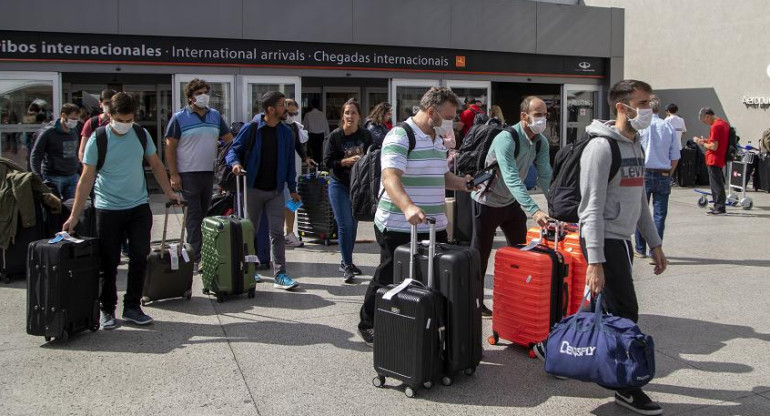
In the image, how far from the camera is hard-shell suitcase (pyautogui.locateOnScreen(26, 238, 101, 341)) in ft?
17.2

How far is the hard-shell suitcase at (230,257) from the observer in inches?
263

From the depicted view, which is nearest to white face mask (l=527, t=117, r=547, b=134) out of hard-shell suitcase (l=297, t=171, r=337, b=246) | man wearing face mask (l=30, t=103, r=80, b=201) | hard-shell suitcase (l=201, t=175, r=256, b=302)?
hard-shell suitcase (l=201, t=175, r=256, b=302)

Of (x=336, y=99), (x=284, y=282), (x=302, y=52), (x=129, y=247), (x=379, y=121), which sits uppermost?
(x=302, y=52)

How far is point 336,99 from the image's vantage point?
1917cm

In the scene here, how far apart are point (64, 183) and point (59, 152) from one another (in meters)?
0.38

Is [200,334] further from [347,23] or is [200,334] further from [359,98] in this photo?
[359,98]

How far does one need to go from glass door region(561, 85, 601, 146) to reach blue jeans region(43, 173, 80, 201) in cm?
1131

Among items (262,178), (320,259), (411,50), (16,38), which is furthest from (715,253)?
(16,38)

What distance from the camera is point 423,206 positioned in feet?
16.2

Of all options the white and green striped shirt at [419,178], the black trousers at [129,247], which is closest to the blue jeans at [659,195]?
the white and green striped shirt at [419,178]

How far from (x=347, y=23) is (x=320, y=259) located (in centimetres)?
734

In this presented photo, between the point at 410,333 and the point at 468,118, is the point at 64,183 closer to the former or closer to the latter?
the point at 410,333

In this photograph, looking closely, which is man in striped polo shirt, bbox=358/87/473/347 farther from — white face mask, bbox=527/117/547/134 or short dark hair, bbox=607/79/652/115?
short dark hair, bbox=607/79/652/115

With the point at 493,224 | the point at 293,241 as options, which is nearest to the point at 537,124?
the point at 493,224
